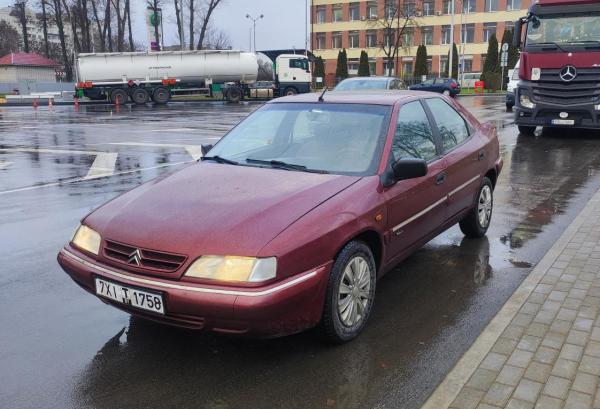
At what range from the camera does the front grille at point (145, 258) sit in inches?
128

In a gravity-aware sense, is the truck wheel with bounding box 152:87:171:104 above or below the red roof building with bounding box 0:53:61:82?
below

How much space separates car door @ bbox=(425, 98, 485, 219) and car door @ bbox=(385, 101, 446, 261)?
178mm

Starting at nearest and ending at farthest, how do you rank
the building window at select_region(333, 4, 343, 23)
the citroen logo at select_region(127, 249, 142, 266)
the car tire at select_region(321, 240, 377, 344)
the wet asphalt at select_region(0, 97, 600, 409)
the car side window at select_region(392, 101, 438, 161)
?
the wet asphalt at select_region(0, 97, 600, 409) < the citroen logo at select_region(127, 249, 142, 266) < the car tire at select_region(321, 240, 377, 344) < the car side window at select_region(392, 101, 438, 161) < the building window at select_region(333, 4, 343, 23)

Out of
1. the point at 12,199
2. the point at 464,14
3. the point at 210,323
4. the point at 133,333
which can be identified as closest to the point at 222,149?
the point at 133,333

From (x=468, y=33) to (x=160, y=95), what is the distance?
5095 cm

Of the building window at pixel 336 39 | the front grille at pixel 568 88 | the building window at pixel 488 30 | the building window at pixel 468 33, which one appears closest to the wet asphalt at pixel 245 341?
the front grille at pixel 568 88

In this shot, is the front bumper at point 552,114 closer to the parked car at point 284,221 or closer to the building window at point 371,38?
the parked car at point 284,221

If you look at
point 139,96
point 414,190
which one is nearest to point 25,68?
point 139,96

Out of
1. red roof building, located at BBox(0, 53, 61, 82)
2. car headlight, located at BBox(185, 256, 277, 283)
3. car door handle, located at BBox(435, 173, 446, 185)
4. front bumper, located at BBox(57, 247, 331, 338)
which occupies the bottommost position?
front bumper, located at BBox(57, 247, 331, 338)

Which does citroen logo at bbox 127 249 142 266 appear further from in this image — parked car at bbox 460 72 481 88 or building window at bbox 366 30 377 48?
building window at bbox 366 30 377 48

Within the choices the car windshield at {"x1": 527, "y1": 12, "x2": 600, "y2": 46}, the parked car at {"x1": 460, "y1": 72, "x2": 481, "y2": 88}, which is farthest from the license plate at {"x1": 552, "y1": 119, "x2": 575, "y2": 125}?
the parked car at {"x1": 460, "y1": 72, "x2": 481, "y2": 88}

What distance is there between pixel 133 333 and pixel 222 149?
1.75m

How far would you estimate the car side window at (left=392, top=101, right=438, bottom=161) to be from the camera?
4539mm

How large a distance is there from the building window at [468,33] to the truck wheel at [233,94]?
45.6 metres
